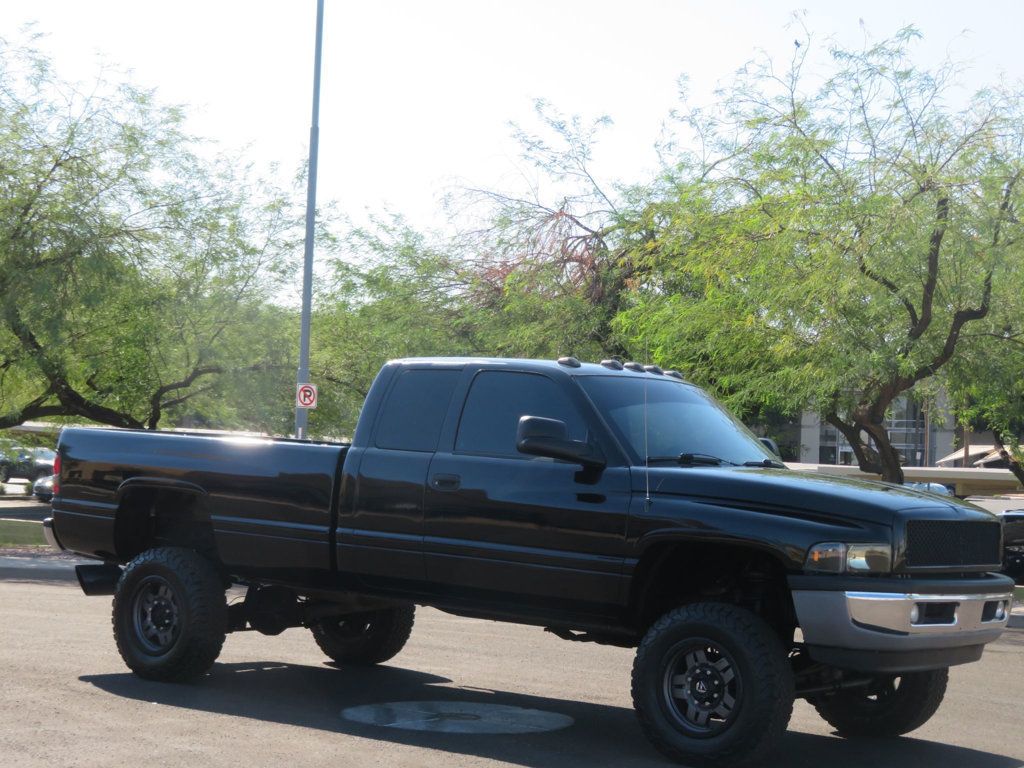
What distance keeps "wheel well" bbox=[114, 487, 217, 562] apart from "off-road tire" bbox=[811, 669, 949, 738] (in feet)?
13.3

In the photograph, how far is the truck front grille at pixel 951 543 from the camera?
6363mm

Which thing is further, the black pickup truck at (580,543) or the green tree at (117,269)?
the green tree at (117,269)

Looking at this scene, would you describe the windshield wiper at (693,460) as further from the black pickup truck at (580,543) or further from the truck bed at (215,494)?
the truck bed at (215,494)

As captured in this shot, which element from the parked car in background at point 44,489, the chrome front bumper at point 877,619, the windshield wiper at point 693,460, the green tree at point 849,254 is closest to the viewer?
the chrome front bumper at point 877,619

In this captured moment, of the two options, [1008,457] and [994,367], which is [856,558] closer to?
[994,367]

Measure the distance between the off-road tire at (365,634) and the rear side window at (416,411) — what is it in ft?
6.53

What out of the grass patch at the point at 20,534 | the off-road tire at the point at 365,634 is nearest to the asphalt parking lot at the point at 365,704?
the off-road tire at the point at 365,634

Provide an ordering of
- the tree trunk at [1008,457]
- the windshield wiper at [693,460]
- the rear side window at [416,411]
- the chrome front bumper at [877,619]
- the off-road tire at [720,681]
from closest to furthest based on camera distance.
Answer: the chrome front bumper at [877,619] < the off-road tire at [720,681] < the windshield wiper at [693,460] < the rear side window at [416,411] < the tree trunk at [1008,457]

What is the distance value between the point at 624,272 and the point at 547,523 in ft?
57.2

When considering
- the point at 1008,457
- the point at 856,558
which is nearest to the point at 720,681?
the point at 856,558

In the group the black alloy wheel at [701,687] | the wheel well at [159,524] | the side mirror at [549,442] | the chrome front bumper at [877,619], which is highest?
the side mirror at [549,442]

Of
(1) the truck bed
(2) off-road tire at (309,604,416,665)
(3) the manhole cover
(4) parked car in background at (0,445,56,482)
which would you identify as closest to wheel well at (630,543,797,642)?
(3) the manhole cover

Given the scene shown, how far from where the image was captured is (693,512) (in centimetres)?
660

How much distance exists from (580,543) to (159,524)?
11.6ft
